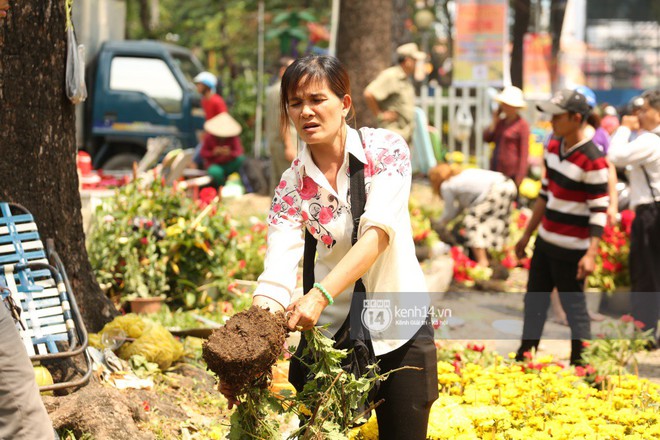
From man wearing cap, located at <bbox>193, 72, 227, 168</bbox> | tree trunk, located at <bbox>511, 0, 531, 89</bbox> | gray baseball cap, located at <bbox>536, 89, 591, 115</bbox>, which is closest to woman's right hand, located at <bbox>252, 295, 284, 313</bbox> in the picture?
gray baseball cap, located at <bbox>536, 89, 591, 115</bbox>

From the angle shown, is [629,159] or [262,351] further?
[629,159]

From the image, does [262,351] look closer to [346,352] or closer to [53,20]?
[346,352]

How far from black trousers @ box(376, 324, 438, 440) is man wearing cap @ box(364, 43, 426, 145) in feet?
22.7

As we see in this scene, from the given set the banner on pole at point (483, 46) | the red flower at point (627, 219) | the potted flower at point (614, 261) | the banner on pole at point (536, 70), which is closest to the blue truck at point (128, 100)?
the banner on pole at point (483, 46)

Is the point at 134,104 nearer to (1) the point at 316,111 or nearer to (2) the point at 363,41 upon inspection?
(2) the point at 363,41

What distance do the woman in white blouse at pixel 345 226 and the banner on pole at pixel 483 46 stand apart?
43.7 ft

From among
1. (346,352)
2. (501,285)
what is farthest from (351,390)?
(501,285)

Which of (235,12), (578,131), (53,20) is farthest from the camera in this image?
(235,12)

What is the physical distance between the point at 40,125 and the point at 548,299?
3.59 m

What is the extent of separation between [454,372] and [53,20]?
2935 millimetres

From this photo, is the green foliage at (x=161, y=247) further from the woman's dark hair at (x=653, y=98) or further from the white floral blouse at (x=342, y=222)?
the white floral blouse at (x=342, y=222)

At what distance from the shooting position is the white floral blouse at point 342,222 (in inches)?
128

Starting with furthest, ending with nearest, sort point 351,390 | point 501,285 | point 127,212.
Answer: point 501,285 → point 127,212 → point 351,390

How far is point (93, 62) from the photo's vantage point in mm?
14992
